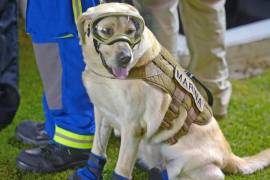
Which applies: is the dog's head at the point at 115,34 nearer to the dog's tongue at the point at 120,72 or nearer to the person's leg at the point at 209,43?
the dog's tongue at the point at 120,72

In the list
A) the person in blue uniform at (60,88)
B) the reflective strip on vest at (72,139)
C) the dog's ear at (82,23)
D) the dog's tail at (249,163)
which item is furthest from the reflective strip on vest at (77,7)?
the dog's tail at (249,163)

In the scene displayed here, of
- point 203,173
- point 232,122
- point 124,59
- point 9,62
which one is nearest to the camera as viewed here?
point 124,59

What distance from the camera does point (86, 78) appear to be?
2152mm

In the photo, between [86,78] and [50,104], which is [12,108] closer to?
[50,104]

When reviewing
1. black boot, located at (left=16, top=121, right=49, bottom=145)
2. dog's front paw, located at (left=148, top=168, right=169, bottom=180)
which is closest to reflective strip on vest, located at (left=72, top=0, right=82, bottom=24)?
dog's front paw, located at (left=148, top=168, right=169, bottom=180)

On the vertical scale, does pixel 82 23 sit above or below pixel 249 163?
above

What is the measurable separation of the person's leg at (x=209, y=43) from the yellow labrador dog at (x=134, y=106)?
74 cm

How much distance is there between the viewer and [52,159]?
8.76 feet

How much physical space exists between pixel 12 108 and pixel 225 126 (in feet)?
3.79

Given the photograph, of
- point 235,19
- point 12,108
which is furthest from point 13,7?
point 235,19

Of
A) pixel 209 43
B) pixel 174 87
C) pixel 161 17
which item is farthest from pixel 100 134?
pixel 209 43

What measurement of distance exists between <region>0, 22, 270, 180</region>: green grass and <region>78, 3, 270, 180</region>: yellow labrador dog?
0.33 metres

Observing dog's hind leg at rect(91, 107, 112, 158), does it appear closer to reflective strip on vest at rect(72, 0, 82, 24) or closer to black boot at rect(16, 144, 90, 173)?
black boot at rect(16, 144, 90, 173)

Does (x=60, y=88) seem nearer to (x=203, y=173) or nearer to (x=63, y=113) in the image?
(x=63, y=113)
